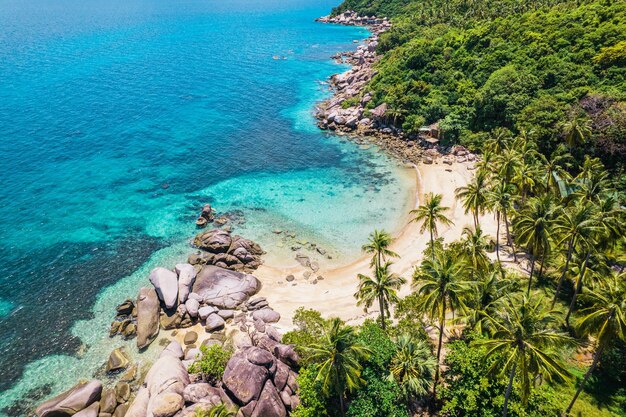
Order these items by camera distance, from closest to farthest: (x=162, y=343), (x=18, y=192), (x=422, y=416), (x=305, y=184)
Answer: (x=422, y=416) < (x=162, y=343) < (x=18, y=192) < (x=305, y=184)

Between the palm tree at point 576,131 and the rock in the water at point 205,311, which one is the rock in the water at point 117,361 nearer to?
the rock in the water at point 205,311

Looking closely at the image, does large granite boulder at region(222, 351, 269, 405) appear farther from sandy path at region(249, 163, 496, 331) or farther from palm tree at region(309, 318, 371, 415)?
sandy path at region(249, 163, 496, 331)

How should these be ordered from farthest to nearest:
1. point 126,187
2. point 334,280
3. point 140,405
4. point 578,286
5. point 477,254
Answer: point 126,187
point 334,280
point 477,254
point 578,286
point 140,405

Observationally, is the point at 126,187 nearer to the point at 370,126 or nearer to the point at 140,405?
the point at 140,405

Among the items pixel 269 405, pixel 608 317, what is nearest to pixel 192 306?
pixel 269 405

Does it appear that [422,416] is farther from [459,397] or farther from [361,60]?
[361,60]

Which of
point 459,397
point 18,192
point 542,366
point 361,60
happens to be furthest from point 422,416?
point 361,60
